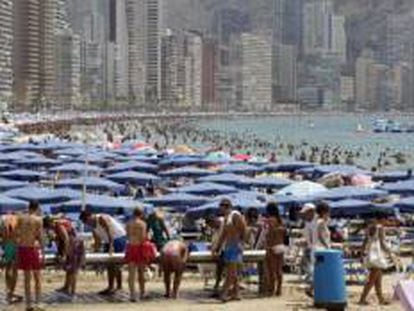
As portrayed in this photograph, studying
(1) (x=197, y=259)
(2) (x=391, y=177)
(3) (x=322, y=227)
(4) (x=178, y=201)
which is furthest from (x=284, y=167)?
(3) (x=322, y=227)

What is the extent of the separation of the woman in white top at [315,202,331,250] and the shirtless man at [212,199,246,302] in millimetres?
920

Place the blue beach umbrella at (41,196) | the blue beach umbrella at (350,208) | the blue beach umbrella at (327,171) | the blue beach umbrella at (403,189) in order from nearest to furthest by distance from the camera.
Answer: the blue beach umbrella at (350,208) → the blue beach umbrella at (41,196) → the blue beach umbrella at (403,189) → the blue beach umbrella at (327,171)

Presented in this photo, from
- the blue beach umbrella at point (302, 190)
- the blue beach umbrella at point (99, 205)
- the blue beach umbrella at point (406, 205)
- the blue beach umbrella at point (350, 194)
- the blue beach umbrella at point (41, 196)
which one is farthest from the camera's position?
the blue beach umbrella at point (302, 190)

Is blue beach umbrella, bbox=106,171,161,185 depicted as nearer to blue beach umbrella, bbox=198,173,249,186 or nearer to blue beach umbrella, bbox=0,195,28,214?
blue beach umbrella, bbox=198,173,249,186

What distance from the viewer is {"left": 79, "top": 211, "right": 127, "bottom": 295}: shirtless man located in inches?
500

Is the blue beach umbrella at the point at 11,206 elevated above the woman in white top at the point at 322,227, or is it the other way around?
the woman in white top at the point at 322,227

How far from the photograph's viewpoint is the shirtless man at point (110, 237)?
1271 centimetres

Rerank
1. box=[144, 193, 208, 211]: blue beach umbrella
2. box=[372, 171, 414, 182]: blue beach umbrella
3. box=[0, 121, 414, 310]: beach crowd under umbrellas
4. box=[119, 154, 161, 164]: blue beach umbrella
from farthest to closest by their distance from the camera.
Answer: box=[119, 154, 161, 164]: blue beach umbrella
box=[372, 171, 414, 182]: blue beach umbrella
box=[144, 193, 208, 211]: blue beach umbrella
box=[0, 121, 414, 310]: beach crowd under umbrellas

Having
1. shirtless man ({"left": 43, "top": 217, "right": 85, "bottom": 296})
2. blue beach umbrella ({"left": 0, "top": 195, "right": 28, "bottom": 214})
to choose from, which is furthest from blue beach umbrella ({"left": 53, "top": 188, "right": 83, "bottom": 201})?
shirtless man ({"left": 43, "top": 217, "right": 85, "bottom": 296})

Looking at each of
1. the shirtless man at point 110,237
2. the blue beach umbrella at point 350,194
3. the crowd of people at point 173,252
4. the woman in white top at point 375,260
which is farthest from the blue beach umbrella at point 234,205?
the woman in white top at point 375,260

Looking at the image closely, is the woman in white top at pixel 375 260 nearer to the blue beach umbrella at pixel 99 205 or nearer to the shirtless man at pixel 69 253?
the shirtless man at pixel 69 253

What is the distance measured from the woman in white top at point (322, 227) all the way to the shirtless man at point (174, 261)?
5.02 ft

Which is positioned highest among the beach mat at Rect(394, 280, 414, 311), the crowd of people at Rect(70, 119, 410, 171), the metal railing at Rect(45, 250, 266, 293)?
the beach mat at Rect(394, 280, 414, 311)

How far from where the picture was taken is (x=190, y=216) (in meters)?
21.6
